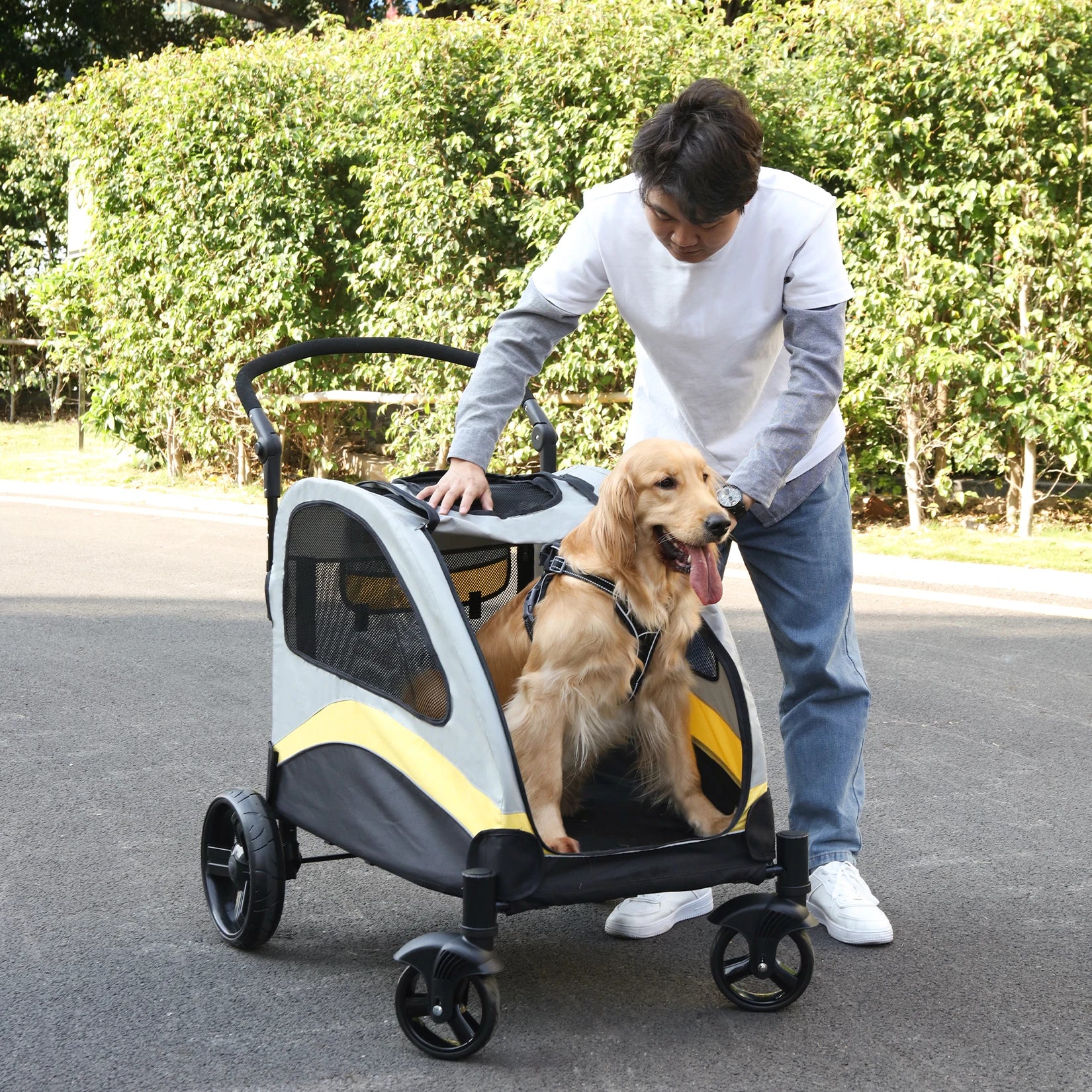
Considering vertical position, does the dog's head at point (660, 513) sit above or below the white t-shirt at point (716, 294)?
below

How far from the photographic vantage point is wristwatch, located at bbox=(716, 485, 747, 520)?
2838 mm

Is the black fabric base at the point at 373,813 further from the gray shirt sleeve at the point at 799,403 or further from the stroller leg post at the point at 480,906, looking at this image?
the gray shirt sleeve at the point at 799,403

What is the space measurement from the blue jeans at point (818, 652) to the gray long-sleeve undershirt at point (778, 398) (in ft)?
0.28

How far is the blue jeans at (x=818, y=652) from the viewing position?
3221 mm

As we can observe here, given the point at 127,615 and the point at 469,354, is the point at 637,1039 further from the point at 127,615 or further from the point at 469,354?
the point at 127,615

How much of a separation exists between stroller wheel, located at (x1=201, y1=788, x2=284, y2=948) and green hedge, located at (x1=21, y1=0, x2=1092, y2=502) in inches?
275

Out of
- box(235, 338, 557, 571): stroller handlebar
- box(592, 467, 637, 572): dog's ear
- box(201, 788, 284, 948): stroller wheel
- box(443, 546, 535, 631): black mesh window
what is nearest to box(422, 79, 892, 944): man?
box(592, 467, 637, 572): dog's ear

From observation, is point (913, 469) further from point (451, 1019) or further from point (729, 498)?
point (451, 1019)

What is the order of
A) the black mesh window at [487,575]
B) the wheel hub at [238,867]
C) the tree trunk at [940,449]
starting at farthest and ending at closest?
the tree trunk at [940,449], the black mesh window at [487,575], the wheel hub at [238,867]

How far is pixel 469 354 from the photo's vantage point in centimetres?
375

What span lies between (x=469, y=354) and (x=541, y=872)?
172 cm

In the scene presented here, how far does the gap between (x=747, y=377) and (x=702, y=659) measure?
682 mm

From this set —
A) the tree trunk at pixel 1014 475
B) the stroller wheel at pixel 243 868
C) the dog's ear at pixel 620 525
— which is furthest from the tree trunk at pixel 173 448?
the dog's ear at pixel 620 525

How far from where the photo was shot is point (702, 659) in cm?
299
